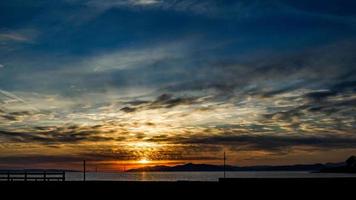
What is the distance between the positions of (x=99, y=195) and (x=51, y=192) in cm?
350

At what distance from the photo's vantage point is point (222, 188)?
75.6 feet

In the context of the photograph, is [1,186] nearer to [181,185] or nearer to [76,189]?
[76,189]

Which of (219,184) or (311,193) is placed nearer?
(311,193)

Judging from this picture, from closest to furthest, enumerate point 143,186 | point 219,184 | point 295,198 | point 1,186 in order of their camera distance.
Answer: point 295,198 < point 219,184 < point 143,186 < point 1,186

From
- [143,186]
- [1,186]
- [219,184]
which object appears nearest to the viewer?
[219,184]

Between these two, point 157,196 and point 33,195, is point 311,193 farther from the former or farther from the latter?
point 33,195

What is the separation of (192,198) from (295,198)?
5012 millimetres

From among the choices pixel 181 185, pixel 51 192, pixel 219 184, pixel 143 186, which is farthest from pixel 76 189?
pixel 219 184

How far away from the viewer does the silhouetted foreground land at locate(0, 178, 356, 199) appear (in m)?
21.9

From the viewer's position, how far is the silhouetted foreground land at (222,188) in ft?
71.8

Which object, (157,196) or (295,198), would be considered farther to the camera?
(157,196)

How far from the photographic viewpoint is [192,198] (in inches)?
906

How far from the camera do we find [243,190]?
22531 millimetres

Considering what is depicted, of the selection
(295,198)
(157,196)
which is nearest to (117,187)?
(157,196)
